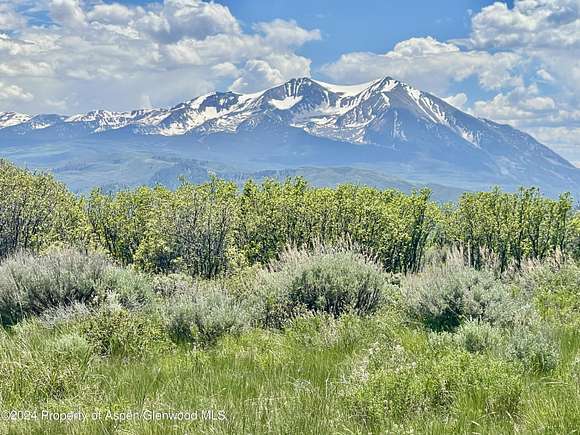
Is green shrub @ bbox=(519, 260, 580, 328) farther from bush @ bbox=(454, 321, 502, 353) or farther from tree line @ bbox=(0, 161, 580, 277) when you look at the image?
bush @ bbox=(454, 321, 502, 353)

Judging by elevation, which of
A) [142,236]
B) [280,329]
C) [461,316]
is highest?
[461,316]

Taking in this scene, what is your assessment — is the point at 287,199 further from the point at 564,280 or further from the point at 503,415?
the point at 503,415

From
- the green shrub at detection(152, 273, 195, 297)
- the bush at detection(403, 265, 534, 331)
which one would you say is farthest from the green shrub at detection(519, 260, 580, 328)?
the green shrub at detection(152, 273, 195, 297)

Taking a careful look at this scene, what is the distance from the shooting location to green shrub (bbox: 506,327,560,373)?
200 inches

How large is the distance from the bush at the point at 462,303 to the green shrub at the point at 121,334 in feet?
11.7

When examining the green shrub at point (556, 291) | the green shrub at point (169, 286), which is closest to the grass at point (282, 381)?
the green shrub at point (556, 291)

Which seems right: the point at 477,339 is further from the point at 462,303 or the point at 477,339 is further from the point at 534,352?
the point at 462,303

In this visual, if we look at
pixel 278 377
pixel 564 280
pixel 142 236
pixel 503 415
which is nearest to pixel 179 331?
pixel 278 377

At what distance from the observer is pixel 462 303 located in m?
7.36

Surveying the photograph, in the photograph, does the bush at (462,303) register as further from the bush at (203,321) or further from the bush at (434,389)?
the bush at (203,321)

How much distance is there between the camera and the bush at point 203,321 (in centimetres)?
671

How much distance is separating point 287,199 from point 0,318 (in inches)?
831

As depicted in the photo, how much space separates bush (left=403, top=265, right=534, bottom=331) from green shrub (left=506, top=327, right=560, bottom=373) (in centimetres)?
137

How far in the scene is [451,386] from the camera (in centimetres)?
430
